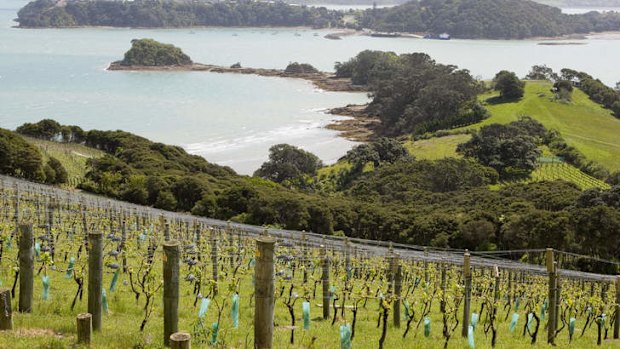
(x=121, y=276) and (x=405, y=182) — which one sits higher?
(x=121, y=276)

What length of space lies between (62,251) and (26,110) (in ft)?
192

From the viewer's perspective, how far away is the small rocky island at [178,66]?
335 feet

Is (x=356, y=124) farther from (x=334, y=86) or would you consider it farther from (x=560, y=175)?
(x=560, y=175)

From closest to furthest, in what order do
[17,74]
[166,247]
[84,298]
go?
[166,247], [84,298], [17,74]

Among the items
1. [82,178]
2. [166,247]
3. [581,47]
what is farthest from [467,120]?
[581,47]

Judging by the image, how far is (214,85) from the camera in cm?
9169

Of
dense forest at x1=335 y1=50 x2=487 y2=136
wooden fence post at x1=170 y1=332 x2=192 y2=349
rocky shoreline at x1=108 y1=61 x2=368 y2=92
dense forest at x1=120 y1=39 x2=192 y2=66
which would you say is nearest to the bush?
rocky shoreline at x1=108 y1=61 x2=368 y2=92

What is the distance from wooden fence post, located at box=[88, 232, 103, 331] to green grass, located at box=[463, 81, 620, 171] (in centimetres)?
4909

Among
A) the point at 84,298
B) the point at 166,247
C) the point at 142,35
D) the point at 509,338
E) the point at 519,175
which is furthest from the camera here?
the point at 142,35

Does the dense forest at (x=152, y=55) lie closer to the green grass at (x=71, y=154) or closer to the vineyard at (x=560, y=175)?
the green grass at (x=71, y=154)

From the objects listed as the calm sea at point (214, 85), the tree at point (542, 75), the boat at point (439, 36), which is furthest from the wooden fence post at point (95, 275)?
the boat at point (439, 36)

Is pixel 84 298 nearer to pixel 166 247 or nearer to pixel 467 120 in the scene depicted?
pixel 166 247

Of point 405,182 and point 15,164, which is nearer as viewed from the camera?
point 15,164

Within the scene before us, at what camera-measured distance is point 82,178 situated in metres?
38.5
